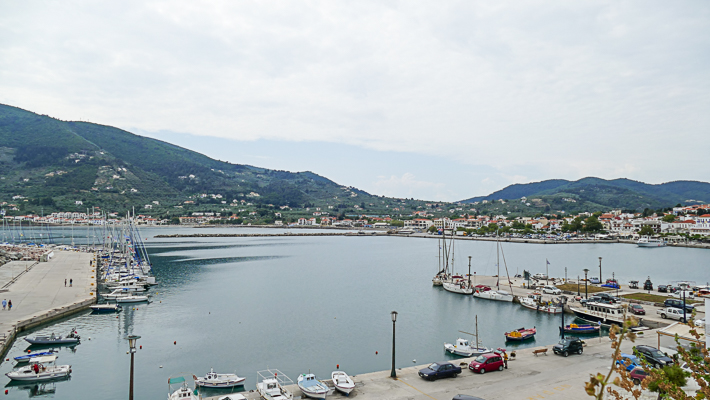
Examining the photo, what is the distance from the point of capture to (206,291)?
139 feet

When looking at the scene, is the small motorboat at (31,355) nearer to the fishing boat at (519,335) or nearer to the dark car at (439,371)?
the dark car at (439,371)

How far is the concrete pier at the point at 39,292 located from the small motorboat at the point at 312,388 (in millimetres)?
16154

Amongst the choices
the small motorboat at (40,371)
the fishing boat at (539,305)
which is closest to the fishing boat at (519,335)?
the fishing boat at (539,305)

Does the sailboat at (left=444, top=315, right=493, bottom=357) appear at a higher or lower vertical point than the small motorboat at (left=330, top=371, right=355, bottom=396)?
lower

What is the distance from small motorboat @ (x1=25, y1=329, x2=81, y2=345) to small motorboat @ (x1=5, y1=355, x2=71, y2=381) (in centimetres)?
346

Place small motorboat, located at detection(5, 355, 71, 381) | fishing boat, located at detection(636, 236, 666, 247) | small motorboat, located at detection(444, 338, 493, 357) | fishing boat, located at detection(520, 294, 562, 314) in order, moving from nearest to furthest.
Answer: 1. small motorboat, located at detection(5, 355, 71, 381)
2. small motorboat, located at detection(444, 338, 493, 357)
3. fishing boat, located at detection(520, 294, 562, 314)
4. fishing boat, located at detection(636, 236, 666, 247)

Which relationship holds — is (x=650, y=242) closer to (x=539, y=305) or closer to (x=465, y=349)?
(x=539, y=305)

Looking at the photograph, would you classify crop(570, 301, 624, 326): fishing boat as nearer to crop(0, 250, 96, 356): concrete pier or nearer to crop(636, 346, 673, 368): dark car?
crop(636, 346, 673, 368): dark car

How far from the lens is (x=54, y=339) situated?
2281 centimetres

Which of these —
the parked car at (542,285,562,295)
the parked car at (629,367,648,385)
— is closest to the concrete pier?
the parked car at (629,367,648,385)

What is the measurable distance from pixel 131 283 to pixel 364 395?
3383 cm

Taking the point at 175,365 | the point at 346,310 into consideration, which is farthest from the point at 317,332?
the point at 175,365

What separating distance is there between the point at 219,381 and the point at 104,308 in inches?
745

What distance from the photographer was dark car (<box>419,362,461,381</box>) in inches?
606
